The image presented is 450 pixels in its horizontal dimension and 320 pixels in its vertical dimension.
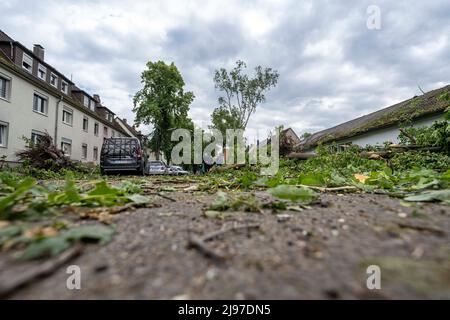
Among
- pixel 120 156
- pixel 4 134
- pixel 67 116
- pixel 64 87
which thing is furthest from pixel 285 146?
pixel 64 87

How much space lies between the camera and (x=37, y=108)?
17.1m

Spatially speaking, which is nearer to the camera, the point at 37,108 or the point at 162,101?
the point at 37,108

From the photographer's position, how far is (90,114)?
80.6 ft

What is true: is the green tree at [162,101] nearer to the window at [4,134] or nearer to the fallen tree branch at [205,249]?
the window at [4,134]

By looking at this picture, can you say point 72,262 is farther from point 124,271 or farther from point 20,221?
point 20,221

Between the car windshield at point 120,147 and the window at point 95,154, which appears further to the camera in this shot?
the window at point 95,154

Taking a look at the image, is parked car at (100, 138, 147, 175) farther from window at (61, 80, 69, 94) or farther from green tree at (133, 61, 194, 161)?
green tree at (133, 61, 194, 161)

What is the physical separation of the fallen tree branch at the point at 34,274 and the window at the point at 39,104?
20229 millimetres

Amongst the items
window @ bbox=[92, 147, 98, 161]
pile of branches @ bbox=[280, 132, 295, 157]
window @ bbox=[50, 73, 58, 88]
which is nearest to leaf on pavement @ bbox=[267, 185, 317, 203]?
pile of branches @ bbox=[280, 132, 295, 157]

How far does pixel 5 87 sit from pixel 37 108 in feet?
9.68

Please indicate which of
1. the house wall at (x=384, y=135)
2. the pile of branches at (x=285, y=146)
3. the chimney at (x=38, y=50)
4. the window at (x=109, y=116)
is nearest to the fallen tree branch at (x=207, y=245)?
the pile of branches at (x=285, y=146)

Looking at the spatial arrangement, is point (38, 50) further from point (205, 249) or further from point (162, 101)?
point (205, 249)

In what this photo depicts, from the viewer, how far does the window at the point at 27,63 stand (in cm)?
1671
